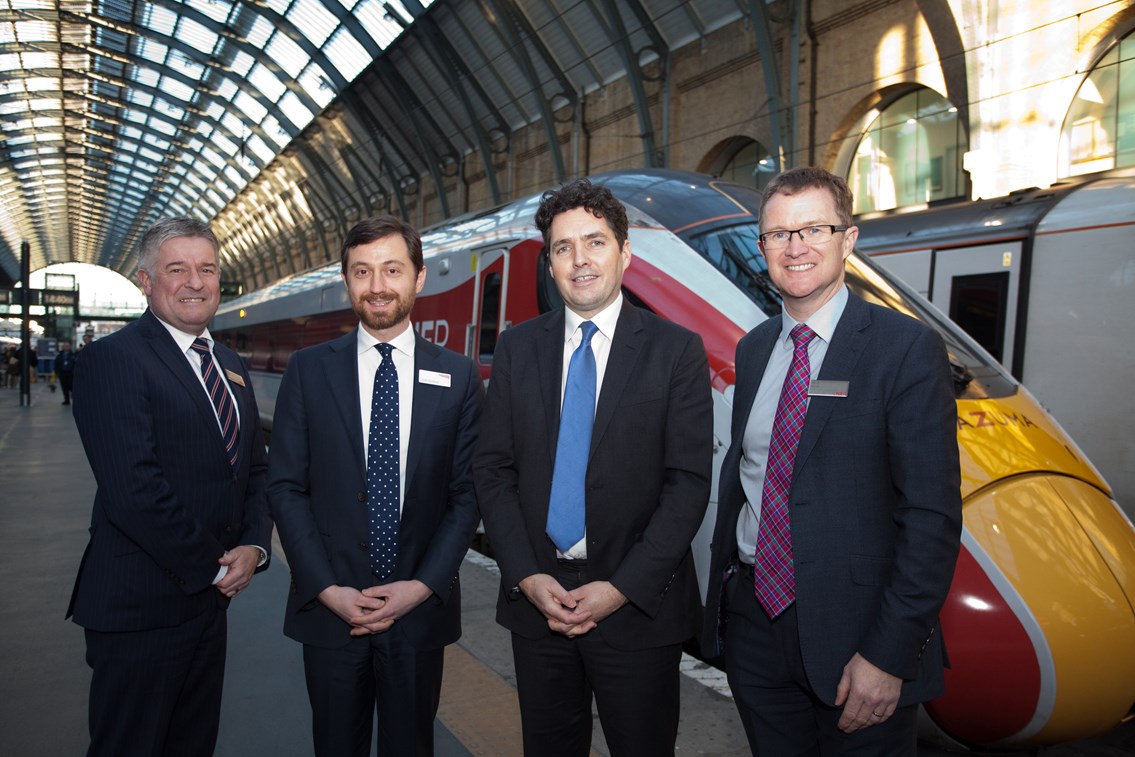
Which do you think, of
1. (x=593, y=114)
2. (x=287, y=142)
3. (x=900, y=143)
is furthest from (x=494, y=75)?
(x=287, y=142)

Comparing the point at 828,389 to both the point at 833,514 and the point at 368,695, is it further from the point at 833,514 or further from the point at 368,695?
the point at 368,695

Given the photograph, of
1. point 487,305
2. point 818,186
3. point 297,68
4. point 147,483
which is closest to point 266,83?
point 297,68

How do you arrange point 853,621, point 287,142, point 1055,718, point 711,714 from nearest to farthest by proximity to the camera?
1. point 853,621
2. point 1055,718
3. point 711,714
4. point 287,142

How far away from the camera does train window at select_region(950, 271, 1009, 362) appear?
303 inches

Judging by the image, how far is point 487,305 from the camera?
19.0ft

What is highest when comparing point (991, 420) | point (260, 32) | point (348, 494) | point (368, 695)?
point (260, 32)

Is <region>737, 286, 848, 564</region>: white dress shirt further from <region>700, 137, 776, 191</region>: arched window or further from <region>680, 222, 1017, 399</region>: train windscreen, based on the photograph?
<region>700, 137, 776, 191</region>: arched window

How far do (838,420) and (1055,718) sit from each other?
1633 mm

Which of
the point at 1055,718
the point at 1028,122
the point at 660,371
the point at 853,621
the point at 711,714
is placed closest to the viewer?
Result: the point at 853,621

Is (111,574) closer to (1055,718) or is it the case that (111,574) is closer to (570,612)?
(570,612)

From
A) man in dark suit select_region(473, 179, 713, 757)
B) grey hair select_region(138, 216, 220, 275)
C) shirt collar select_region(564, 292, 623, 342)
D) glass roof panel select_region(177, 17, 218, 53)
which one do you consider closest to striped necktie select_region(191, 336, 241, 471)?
grey hair select_region(138, 216, 220, 275)

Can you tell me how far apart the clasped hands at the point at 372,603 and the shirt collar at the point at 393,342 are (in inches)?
26.1

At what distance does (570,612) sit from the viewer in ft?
6.63

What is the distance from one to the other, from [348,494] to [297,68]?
94.7 ft
